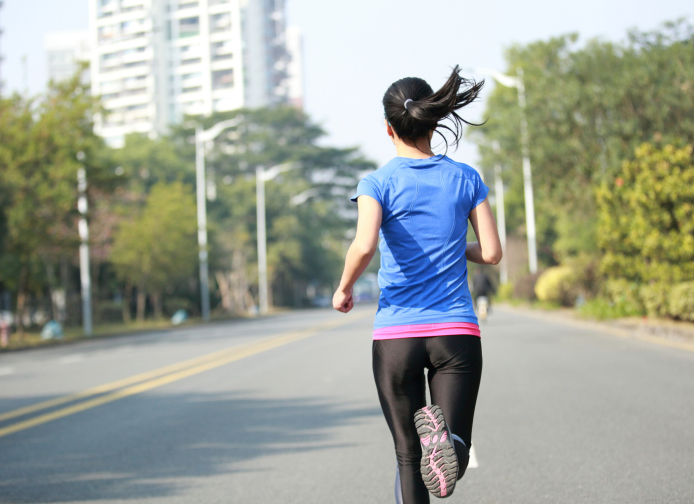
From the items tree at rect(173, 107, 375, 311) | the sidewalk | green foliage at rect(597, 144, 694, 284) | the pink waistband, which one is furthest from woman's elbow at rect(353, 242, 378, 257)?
tree at rect(173, 107, 375, 311)

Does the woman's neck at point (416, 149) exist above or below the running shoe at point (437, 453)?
→ above

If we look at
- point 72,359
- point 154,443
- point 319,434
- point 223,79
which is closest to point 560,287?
point 72,359

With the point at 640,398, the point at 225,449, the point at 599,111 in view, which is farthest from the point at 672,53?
the point at 225,449

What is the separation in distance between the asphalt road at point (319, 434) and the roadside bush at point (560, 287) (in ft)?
41.7

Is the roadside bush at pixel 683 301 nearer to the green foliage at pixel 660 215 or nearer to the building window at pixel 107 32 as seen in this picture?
the green foliage at pixel 660 215

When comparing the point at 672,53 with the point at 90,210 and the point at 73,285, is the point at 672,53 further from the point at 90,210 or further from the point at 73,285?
the point at 73,285

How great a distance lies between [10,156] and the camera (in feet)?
76.5

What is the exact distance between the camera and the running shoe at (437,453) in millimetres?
2979

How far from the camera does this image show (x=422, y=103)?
3.24m

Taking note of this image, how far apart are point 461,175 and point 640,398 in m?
5.91

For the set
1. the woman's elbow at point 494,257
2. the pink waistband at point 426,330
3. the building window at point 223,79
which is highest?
the building window at point 223,79

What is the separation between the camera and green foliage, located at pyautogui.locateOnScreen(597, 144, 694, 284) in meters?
15.7

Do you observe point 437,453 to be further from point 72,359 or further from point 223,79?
point 223,79

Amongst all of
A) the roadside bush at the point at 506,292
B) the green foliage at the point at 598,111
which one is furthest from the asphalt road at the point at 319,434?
the roadside bush at the point at 506,292
